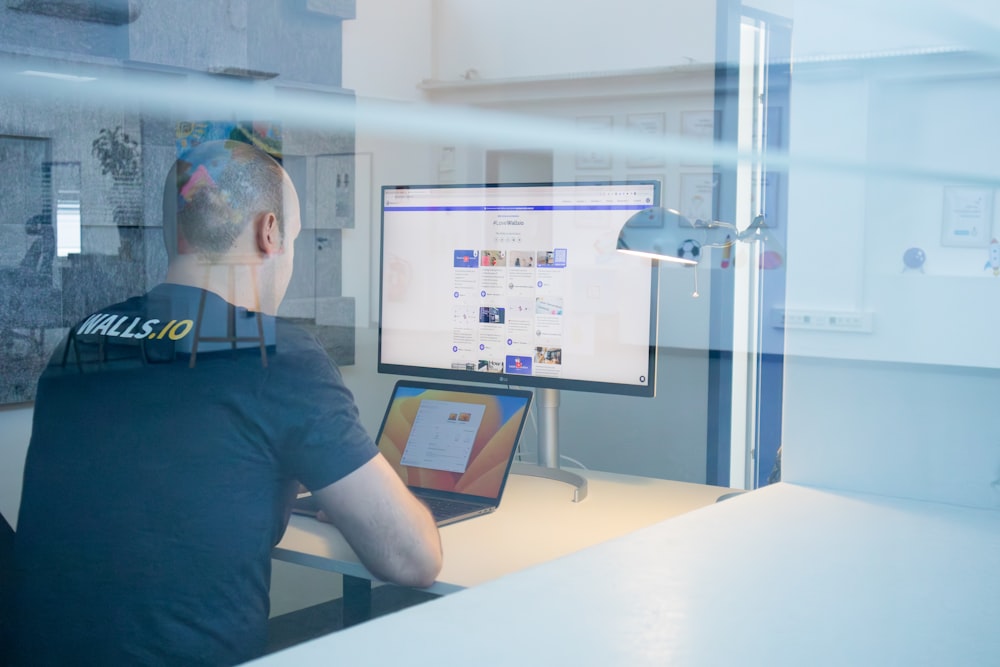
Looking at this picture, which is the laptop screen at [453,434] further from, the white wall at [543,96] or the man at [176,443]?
the man at [176,443]

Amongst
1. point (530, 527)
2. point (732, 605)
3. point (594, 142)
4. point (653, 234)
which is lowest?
point (530, 527)

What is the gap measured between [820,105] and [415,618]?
1.67ft

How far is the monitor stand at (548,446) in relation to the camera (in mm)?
1205

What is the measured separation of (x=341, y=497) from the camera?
811 millimetres

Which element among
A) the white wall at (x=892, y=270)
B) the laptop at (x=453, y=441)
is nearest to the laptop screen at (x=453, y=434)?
the laptop at (x=453, y=441)

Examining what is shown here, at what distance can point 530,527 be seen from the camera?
1043 millimetres

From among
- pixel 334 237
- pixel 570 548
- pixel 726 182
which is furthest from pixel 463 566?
pixel 726 182

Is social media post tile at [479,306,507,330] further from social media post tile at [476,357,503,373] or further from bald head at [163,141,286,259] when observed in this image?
bald head at [163,141,286,259]

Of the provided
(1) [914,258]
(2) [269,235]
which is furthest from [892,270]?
(2) [269,235]

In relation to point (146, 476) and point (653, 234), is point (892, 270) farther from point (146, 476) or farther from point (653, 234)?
point (146, 476)

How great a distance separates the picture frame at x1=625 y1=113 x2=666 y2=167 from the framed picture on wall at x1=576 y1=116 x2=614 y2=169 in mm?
24

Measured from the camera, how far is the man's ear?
64 cm

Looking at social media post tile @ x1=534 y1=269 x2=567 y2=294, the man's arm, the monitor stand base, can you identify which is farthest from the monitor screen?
the man's arm

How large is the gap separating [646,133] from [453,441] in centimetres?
46
